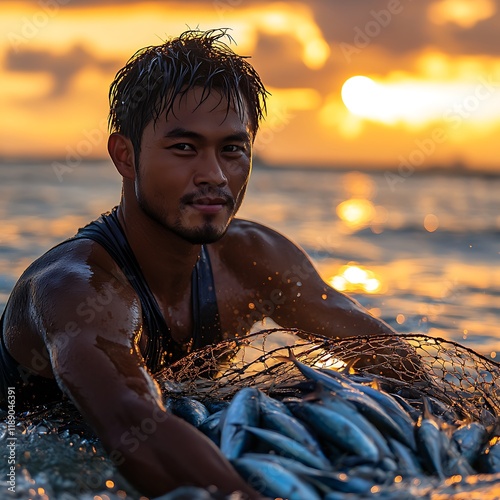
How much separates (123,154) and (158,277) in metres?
→ 0.78

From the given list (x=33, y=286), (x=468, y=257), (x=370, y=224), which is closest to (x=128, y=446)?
(x=33, y=286)

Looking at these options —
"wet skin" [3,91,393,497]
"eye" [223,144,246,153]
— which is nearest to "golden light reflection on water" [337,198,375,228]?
"wet skin" [3,91,393,497]

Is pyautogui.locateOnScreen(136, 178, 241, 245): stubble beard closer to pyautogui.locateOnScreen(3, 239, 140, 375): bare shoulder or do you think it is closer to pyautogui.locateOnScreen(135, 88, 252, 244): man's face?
pyautogui.locateOnScreen(135, 88, 252, 244): man's face

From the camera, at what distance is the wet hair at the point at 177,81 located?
4.77 m

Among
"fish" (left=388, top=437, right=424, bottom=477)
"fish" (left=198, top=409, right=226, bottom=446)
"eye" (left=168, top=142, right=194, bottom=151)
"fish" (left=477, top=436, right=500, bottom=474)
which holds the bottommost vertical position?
"fish" (left=477, top=436, right=500, bottom=474)

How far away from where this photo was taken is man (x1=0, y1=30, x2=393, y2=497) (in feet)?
11.7

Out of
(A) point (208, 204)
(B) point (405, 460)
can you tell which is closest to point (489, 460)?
(B) point (405, 460)

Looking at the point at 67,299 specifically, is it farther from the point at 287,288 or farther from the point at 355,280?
the point at 355,280

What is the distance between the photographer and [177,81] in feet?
15.5

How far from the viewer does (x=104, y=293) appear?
4.16 meters

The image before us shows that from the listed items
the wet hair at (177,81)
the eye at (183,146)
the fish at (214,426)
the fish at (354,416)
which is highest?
the wet hair at (177,81)

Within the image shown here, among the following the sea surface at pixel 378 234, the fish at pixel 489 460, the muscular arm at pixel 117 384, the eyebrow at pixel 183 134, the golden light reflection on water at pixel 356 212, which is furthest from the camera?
the golden light reflection on water at pixel 356 212

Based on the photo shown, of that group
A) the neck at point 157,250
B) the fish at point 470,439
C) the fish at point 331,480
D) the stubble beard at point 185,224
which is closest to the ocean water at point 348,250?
the fish at point 470,439

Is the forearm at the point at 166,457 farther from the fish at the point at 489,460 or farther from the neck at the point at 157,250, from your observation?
the neck at the point at 157,250
